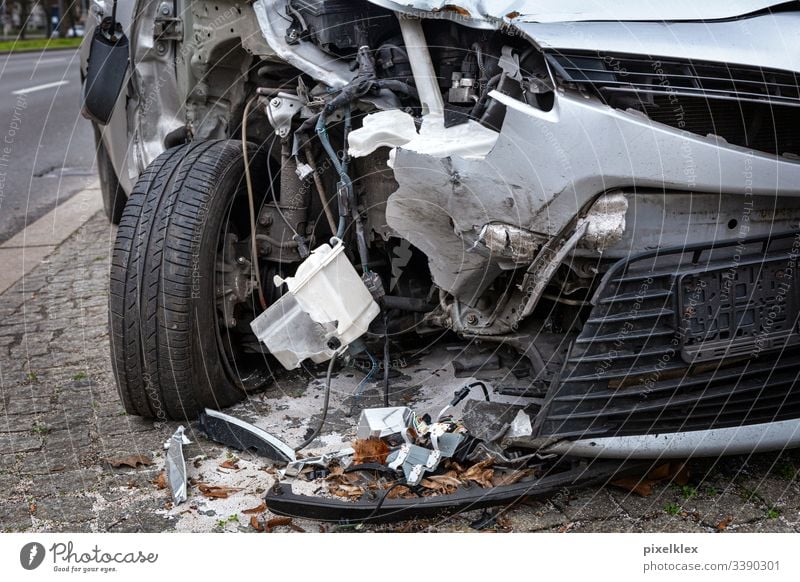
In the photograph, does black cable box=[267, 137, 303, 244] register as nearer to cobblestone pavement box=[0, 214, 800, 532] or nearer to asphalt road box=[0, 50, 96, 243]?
cobblestone pavement box=[0, 214, 800, 532]

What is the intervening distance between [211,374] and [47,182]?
5698 millimetres

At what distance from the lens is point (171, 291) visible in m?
3.49

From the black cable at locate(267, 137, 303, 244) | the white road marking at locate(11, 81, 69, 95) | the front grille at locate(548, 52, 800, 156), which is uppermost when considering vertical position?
the front grille at locate(548, 52, 800, 156)

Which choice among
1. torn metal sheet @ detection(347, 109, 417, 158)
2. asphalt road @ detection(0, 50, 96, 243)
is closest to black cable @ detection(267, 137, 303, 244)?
torn metal sheet @ detection(347, 109, 417, 158)

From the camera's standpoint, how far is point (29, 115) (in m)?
12.3

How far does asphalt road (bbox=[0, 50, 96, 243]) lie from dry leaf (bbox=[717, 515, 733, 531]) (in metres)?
5.38

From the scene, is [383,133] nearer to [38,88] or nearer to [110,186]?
[110,186]

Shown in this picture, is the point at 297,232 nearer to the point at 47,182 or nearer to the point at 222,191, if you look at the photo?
the point at 222,191

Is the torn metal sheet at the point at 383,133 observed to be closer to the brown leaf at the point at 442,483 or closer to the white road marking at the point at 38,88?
the brown leaf at the point at 442,483

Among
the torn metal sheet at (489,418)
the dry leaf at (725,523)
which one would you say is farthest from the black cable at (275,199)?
the dry leaf at (725,523)

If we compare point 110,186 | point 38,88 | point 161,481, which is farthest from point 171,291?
point 38,88

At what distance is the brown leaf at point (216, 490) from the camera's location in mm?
3135

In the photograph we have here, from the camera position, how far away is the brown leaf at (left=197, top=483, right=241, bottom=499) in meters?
3.13

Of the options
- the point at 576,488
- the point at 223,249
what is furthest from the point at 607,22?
the point at 223,249
